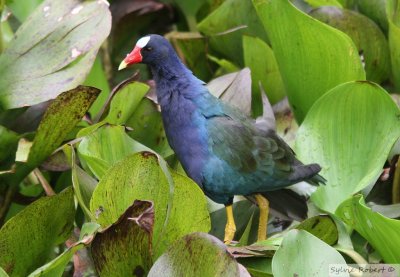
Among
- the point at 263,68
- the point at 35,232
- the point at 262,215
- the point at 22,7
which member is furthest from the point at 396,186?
the point at 22,7

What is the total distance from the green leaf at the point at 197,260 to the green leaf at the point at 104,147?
1.31ft

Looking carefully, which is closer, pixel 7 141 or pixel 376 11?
pixel 7 141

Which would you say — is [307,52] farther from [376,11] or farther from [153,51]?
[376,11]

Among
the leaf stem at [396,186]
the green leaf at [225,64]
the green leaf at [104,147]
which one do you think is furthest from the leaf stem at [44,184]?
the leaf stem at [396,186]

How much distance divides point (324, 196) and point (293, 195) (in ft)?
0.61

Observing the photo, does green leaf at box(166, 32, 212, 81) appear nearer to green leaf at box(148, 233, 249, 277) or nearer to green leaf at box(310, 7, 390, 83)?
green leaf at box(310, 7, 390, 83)

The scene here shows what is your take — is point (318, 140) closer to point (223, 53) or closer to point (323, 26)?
point (323, 26)

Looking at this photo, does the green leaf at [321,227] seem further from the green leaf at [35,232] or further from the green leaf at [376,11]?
the green leaf at [376,11]

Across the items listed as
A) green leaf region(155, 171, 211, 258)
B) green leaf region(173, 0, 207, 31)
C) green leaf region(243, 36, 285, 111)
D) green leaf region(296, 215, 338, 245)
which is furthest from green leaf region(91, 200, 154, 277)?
green leaf region(173, 0, 207, 31)

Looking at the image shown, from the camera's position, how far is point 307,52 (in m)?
2.58

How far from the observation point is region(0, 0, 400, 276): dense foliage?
2023 millimetres

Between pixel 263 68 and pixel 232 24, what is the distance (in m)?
0.25

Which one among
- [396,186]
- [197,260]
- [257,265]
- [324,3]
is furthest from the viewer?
[324,3]

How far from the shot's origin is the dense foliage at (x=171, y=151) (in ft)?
6.64
